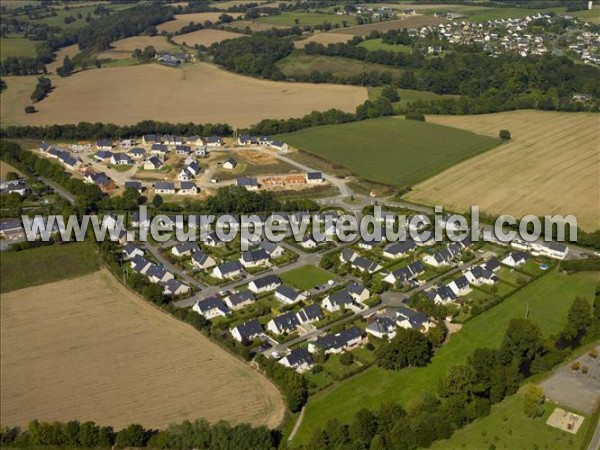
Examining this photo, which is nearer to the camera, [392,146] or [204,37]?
[392,146]

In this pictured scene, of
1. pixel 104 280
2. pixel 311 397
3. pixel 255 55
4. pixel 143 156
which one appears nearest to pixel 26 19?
pixel 255 55

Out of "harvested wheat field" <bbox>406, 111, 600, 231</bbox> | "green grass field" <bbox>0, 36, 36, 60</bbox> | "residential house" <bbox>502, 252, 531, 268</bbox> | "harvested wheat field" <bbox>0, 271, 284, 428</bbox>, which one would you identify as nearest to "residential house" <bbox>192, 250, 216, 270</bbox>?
"harvested wheat field" <bbox>0, 271, 284, 428</bbox>

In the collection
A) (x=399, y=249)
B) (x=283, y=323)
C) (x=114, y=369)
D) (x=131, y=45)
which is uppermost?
(x=131, y=45)

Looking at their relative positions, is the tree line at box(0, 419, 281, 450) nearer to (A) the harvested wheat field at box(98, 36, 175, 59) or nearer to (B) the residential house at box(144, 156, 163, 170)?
(B) the residential house at box(144, 156, 163, 170)

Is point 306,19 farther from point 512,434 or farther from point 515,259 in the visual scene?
point 512,434

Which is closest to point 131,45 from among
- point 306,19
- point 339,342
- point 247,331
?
point 306,19

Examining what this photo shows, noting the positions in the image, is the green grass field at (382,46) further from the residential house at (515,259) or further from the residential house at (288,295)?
the residential house at (288,295)

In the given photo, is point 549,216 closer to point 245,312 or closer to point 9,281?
point 245,312

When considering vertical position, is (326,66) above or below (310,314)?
above

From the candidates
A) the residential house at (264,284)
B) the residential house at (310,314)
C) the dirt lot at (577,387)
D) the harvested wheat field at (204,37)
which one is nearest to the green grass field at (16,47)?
the harvested wheat field at (204,37)
